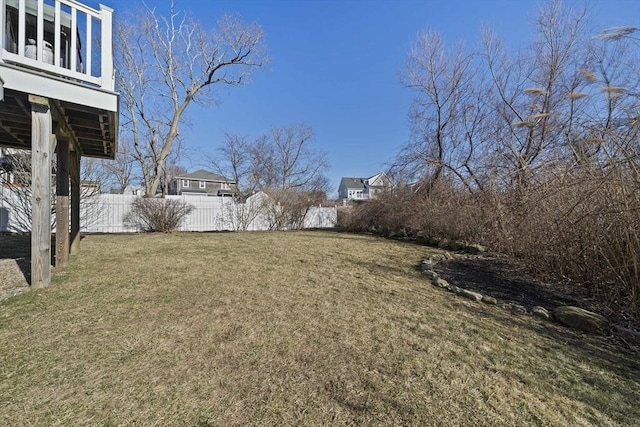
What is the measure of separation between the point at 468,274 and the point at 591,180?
2260 millimetres

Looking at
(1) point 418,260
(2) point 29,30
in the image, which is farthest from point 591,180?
(2) point 29,30

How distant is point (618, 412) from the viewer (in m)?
1.64

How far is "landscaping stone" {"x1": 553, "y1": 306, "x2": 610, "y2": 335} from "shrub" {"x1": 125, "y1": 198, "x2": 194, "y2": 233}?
12701 millimetres

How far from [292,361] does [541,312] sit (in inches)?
112

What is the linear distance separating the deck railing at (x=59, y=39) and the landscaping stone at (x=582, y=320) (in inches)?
243

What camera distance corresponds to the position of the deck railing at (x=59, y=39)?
3260 mm

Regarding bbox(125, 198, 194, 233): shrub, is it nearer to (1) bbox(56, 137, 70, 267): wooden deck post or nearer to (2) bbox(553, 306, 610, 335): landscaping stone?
(1) bbox(56, 137, 70, 267): wooden deck post

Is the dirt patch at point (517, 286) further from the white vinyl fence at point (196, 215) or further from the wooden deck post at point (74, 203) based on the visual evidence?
the white vinyl fence at point (196, 215)

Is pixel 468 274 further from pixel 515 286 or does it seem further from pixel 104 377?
pixel 104 377

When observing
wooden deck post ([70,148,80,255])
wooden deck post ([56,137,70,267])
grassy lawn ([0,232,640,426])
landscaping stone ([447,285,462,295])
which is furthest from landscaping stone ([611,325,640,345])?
wooden deck post ([70,148,80,255])

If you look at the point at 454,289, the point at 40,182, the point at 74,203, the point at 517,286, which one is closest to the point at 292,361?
the point at 454,289

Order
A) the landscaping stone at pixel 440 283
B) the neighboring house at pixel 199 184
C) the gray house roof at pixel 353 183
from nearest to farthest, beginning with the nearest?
the landscaping stone at pixel 440 283 → the neighboring house at pixel 199 184 → the gray house roof at pixel 353 183

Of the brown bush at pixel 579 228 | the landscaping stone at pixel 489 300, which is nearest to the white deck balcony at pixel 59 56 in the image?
the landscaping stone at pixel 489 300

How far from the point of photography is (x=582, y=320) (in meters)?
2.85
